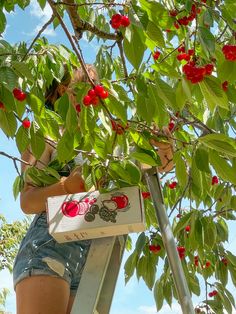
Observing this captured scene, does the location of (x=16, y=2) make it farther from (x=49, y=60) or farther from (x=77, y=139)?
(x=77, y=139)

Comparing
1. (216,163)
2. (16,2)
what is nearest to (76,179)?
(216,163)

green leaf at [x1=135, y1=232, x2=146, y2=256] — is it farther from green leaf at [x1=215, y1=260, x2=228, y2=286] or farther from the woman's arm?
the woman's arm

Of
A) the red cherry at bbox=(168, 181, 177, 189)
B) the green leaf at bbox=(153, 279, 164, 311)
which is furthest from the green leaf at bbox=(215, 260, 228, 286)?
the red cherry at bbox=(168, 181, 177, 189)

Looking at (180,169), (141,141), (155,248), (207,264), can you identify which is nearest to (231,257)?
(207,264)

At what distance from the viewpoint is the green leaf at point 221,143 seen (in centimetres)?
107

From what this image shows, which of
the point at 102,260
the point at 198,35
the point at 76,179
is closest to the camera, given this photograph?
the point at 198,35

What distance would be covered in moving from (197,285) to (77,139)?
1164 mm

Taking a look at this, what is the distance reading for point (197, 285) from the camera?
7.06 feet

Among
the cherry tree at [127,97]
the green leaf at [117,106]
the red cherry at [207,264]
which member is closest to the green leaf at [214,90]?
the cherry tree at [127,97]

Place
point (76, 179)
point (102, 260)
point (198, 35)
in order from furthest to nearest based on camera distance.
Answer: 1. point (76, 179)
2. point (102, 260)
3. point (198, 35)

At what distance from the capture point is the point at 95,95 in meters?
1.08

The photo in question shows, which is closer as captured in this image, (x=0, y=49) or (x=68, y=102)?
(x=68, y=102)

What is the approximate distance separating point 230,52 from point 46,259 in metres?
0.63

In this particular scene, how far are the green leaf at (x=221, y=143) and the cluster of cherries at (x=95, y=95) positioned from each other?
0.76 feet
